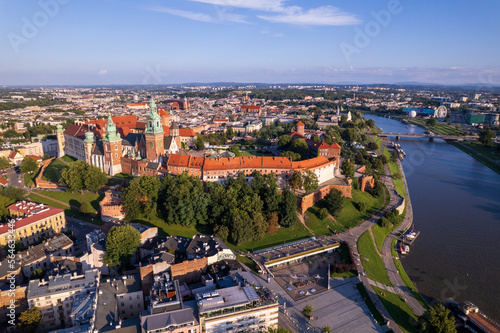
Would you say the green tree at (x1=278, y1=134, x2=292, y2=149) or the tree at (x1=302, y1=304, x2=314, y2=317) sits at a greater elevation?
the green tree at (x1=278, y1=134, x2=292, y2=149)

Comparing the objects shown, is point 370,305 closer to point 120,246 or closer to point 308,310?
point 308,310

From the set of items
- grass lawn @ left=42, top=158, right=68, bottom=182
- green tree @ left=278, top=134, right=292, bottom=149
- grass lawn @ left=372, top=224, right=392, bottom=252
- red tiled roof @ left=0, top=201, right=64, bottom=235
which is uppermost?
green tree @ left=278, top=134, right=292, bottom=149

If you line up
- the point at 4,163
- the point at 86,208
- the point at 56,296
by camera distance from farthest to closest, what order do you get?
the point at 4,163
the point at 86,208
the point at 56,296

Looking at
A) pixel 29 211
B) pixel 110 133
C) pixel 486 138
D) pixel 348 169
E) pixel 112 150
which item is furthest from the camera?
pixel 486 138

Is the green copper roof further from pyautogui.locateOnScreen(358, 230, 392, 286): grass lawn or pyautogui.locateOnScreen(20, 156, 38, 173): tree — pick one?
pyautogui.locateOnScreen(358, 230, 392, 286): grass lawn

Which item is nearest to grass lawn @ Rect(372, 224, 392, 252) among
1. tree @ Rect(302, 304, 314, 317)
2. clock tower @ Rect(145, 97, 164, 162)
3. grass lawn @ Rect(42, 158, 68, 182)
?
tree @ Rect(302, 304, 314, 317)

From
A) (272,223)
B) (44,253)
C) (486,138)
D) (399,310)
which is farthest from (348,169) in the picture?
(486,138)

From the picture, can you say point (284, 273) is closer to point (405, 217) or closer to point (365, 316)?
point (365, 316)

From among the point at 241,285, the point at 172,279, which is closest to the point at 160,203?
the point at 172,279

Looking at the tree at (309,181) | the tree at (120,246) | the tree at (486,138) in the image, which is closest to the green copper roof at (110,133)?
the tree at (120,246)
